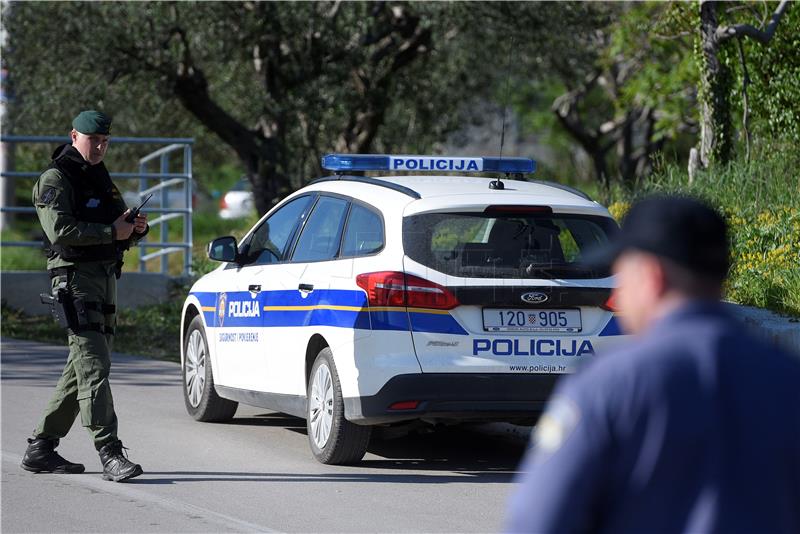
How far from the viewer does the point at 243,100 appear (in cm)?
2094

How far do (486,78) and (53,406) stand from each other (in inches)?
835

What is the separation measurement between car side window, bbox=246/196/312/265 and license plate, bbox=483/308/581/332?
5.65 feet

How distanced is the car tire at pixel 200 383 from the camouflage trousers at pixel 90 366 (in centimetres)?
193

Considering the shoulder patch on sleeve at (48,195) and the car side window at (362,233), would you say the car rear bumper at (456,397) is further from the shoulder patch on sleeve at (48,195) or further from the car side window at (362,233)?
the shoulder patch on sleeve at (48,195)

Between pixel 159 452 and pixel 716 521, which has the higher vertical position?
pixel 716 521

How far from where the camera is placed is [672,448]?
2.23 m

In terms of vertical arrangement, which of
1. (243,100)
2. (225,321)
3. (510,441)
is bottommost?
(510,441)

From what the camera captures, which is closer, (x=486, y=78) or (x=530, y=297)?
(x=530, y=297)

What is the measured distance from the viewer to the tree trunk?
13.3 m

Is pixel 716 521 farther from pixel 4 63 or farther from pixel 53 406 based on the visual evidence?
pixel 4 63

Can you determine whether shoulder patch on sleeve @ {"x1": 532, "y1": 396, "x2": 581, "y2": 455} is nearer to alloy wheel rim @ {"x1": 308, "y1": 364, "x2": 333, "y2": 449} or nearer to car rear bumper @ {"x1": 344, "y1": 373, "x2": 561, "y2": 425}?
car rear bumper @ {"x1": 344, "y1": 373, "x2": 561, "y2": 425}

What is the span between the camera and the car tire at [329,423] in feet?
23.6

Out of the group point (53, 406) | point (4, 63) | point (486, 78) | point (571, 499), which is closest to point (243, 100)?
point (4, 63)

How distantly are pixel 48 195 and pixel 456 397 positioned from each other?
2.40 m
